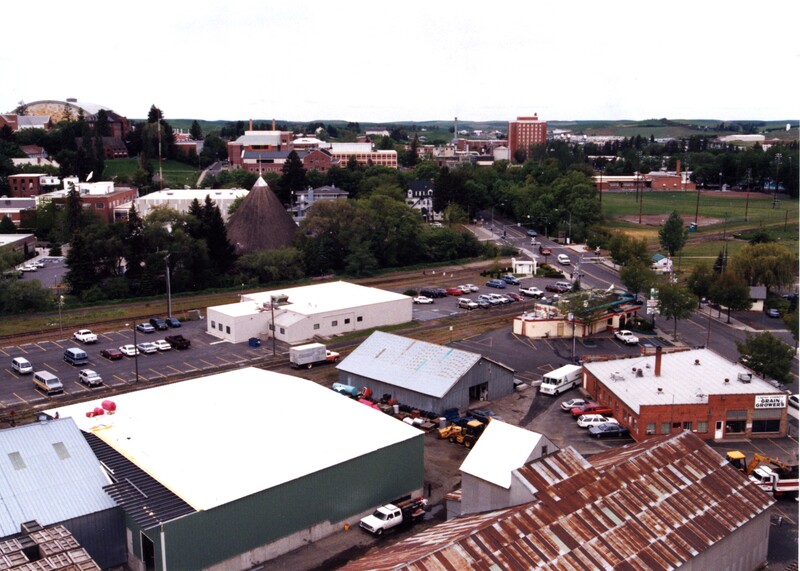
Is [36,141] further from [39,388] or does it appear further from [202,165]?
[39,388]

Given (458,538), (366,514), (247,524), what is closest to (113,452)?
(247,524)

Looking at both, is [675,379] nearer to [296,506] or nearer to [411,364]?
[411,364]

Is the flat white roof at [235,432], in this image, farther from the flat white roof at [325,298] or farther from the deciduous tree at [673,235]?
the deciduous tree at [673,235]

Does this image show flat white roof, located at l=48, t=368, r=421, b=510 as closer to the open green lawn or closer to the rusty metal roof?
the rusty metal roof

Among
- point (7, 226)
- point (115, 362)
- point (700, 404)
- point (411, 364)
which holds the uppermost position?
point (7, 226)

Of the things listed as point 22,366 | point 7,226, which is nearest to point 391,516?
point 22,366

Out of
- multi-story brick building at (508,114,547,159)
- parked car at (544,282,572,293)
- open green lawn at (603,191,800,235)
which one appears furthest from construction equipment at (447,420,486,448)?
multi-story brick building at (508,114,547,159)
